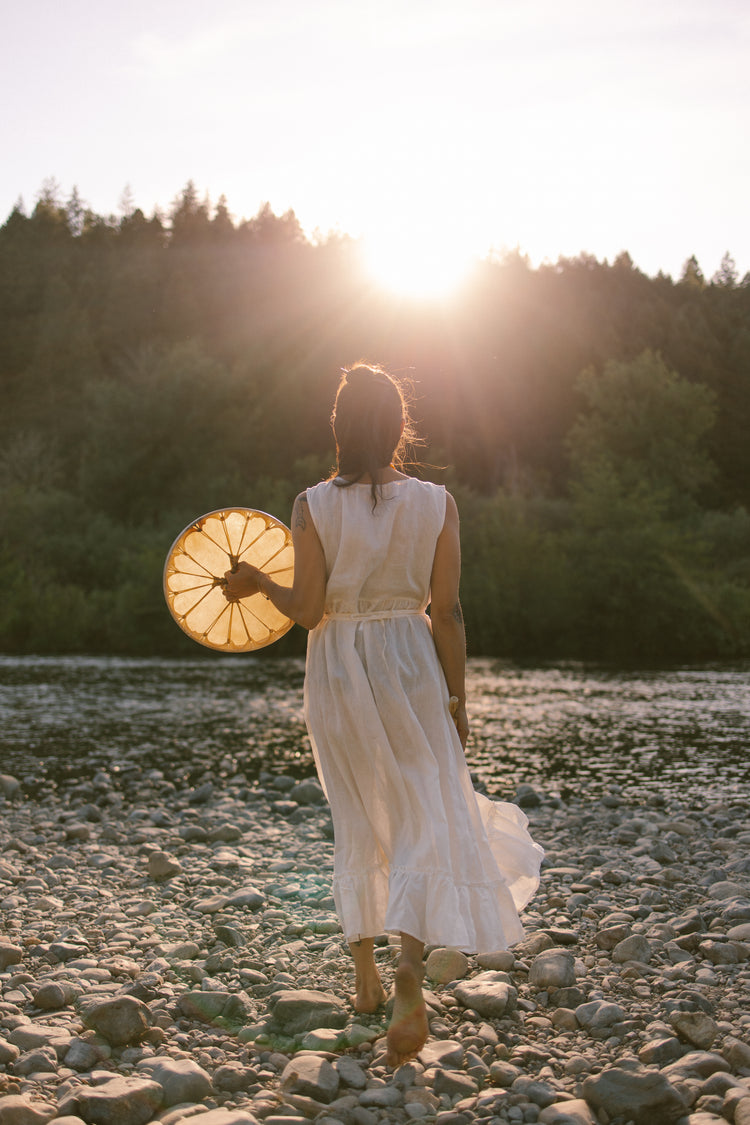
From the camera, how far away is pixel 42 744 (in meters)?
12.1

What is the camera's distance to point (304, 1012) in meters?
3.56

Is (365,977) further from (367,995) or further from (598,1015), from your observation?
(598,1015)

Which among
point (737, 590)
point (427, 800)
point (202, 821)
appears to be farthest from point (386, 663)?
point (737, 590)

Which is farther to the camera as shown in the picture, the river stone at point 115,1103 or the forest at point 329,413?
the forest at point 329,413

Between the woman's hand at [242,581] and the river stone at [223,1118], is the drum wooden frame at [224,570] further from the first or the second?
the river stone at [223,1118]

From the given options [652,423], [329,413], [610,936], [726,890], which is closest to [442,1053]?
[610,936]

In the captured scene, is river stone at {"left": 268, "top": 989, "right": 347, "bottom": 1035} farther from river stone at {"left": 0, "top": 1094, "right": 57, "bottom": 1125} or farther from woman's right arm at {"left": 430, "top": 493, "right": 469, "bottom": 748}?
woman's right arm at {"left": 430, "top": 493, "right": 469, "bottom": 748}

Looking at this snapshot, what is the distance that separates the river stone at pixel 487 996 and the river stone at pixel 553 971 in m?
0.17

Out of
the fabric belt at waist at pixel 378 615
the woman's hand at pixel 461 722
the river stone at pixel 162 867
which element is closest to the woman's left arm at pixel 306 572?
the fabric belt at waist at pixel 378 615

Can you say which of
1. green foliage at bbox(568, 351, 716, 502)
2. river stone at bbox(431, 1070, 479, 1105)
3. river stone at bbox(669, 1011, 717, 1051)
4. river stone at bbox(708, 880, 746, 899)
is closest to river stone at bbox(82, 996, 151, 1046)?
river stone at bbox(431, 1070, 479, 1105)

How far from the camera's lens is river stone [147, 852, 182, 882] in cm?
591

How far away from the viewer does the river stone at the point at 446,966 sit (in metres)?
4.06

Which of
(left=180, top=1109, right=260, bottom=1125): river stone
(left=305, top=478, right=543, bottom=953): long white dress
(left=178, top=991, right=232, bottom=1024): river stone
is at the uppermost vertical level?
(left=305, top=478, right=543, bottom=953): long white dress

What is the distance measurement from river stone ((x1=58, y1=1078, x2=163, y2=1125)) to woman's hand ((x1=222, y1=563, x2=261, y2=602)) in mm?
1823
